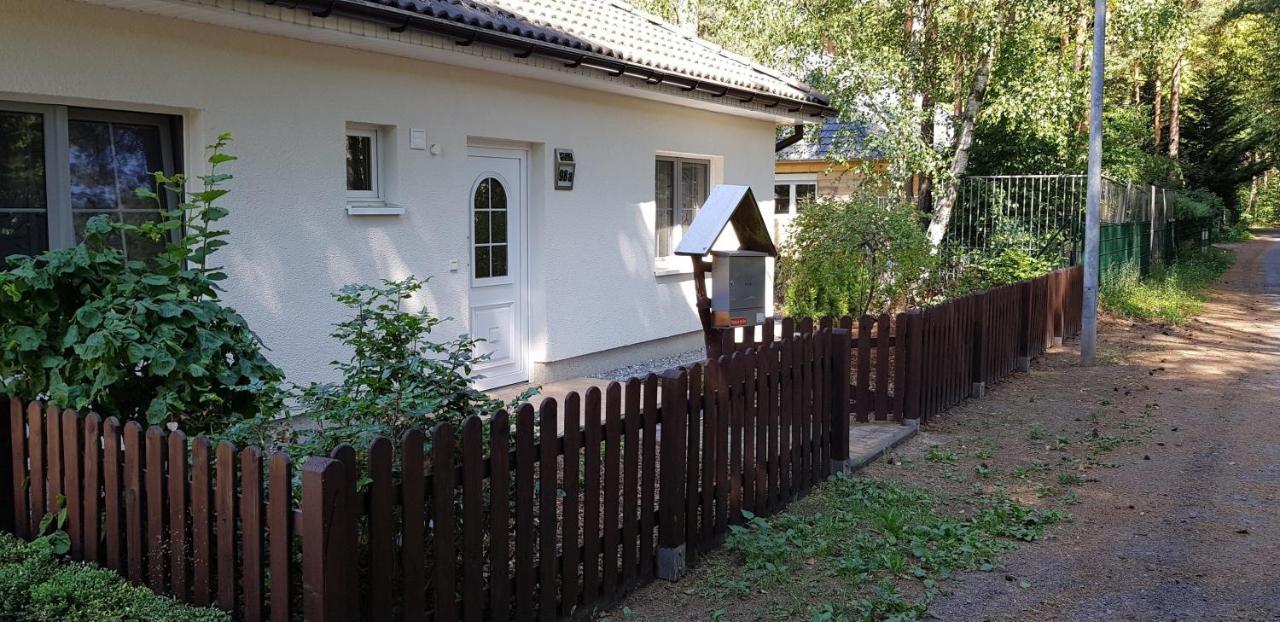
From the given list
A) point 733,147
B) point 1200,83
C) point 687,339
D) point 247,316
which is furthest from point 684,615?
point 1200,83

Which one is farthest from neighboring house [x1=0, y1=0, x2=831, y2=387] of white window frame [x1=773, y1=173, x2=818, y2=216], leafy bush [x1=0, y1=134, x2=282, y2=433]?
white window frame [x1=773, y1=173, x2=818, y2=216]

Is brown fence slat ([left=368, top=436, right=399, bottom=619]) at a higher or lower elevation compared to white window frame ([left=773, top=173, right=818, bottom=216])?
lower

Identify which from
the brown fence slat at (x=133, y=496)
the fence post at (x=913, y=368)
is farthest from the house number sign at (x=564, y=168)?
the brown fence slat at (x=133, y=496)

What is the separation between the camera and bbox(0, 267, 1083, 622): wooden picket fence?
3.41 metres

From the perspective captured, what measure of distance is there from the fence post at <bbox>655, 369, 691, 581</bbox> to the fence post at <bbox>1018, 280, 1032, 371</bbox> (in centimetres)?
758

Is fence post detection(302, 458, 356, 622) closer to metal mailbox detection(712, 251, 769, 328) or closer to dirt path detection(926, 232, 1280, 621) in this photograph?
dirt path detection(926, 232, 1280, 621)

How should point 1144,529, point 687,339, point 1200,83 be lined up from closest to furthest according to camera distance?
point 1144,529 → point 687,339 → point 1200,83

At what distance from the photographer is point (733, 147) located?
44.4 ft

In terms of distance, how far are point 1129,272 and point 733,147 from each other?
961 cm

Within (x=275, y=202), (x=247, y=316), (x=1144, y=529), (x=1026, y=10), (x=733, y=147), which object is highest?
(x=1026, y=10)

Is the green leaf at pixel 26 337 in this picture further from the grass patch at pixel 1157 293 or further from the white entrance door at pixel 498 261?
the grass patch at pixel 1157 293

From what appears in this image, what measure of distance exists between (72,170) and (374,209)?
2.25 m

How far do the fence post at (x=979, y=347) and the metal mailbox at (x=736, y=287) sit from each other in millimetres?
3301

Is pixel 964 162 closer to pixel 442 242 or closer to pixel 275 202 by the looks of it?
pixel 442 242
